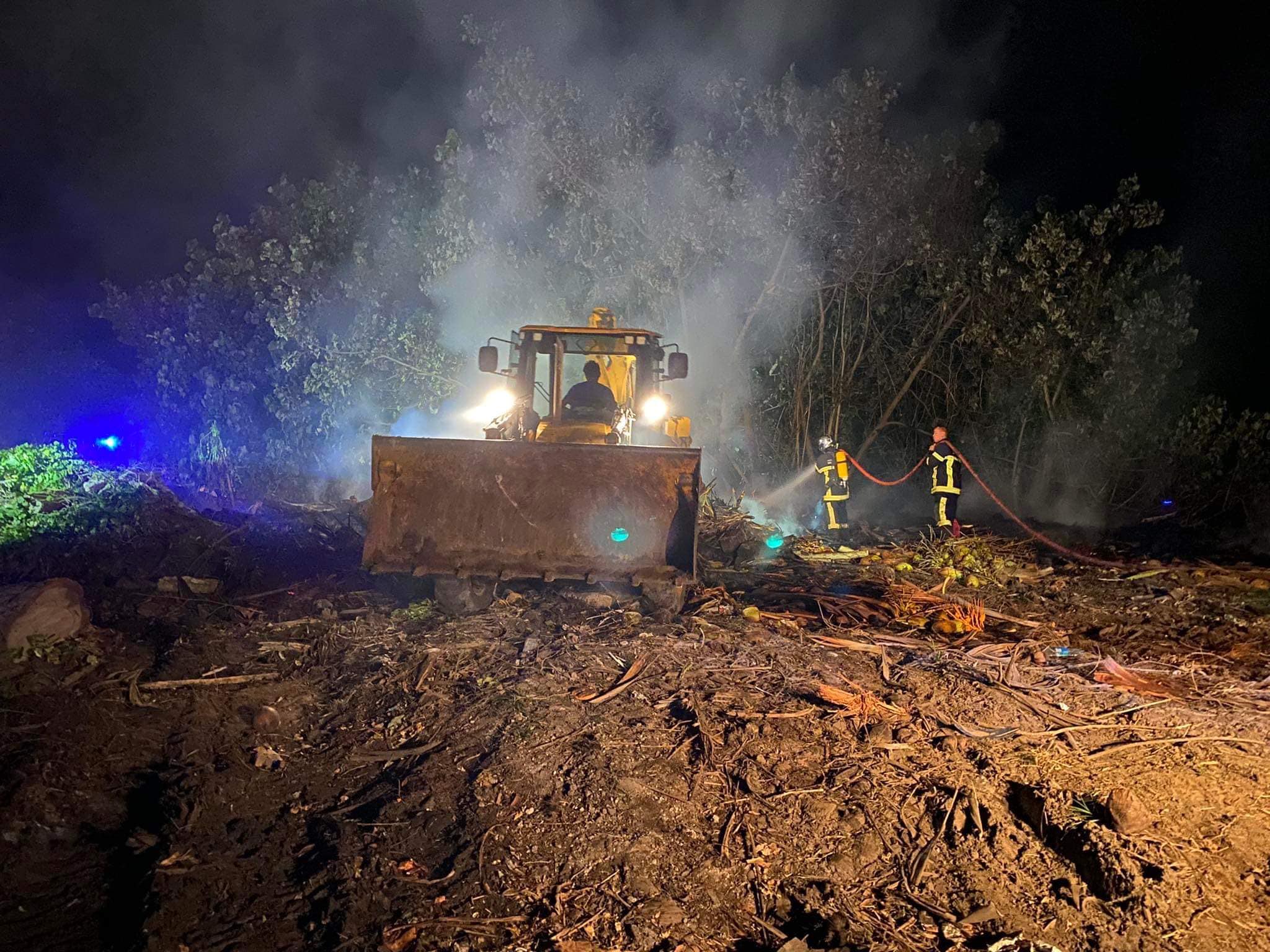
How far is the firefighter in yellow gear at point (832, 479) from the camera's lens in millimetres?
13000

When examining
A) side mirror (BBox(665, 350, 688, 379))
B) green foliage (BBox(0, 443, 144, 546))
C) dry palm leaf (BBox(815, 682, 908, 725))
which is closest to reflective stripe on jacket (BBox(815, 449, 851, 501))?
side mirror (BBox(665, 350, 688, 379))

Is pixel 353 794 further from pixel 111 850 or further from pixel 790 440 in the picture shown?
pixel 790 440

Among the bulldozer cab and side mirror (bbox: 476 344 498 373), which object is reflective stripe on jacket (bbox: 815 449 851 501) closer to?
the bulldozer cab

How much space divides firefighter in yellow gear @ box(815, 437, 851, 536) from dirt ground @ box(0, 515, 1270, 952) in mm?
6280

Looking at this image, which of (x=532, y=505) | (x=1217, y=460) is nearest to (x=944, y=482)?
(x=532, y=505)

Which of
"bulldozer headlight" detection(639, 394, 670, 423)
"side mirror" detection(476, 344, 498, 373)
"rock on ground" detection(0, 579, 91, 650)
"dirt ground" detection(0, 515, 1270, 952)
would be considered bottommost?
"dirt ground" detection(0, 515, 1270, 952)

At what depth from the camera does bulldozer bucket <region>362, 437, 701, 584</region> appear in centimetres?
712

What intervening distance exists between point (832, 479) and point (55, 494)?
10.6 meters

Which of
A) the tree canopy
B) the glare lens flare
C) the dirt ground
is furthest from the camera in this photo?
the tree canopy

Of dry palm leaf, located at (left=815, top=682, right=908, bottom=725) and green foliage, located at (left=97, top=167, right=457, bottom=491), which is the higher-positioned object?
green foliage, located at (left=97, top=167, right=457, bottom=491)

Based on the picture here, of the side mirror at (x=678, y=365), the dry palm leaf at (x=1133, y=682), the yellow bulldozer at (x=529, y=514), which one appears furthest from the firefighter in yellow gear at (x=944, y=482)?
the yellow bulldozer at (x=529, y=514)

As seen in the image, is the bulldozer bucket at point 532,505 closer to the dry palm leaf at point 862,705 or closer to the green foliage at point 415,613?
the green foliage at point 415,613

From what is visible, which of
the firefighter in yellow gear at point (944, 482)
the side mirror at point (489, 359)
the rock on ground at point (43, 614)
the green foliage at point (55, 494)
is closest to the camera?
the rock on ground at point (43, 614)

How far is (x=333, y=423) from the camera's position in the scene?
18219 mm
